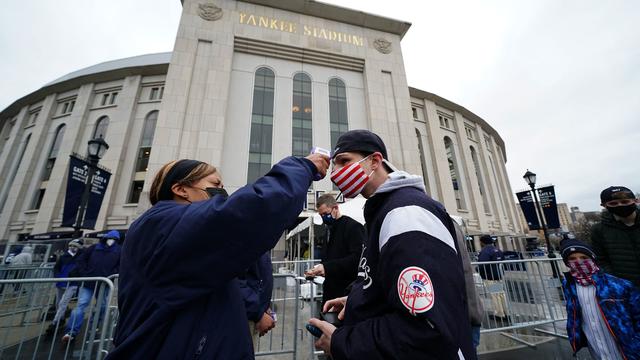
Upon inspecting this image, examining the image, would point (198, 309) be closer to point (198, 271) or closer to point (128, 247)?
point (198, 271)

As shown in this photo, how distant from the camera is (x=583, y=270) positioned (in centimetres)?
321

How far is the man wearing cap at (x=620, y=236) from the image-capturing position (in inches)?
127

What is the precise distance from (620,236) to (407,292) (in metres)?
4.36

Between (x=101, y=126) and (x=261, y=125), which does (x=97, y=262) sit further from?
(x=101, y=126)

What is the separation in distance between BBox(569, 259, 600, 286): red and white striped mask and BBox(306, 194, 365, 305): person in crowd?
109 inches

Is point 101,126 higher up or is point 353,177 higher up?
point 101,126

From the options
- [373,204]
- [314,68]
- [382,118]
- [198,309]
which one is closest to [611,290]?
[373,204]

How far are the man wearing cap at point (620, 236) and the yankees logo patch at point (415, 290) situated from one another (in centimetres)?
420

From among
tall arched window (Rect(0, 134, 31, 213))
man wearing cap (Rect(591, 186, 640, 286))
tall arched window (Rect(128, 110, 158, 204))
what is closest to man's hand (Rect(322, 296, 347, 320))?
man wearing cap (Rect(591, 186, 640, 286))

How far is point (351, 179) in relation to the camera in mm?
1733

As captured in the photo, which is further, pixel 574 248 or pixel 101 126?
pixel 101 126

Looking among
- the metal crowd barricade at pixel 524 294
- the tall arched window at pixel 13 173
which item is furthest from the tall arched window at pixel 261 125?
the tall arched window at pixel 13 173

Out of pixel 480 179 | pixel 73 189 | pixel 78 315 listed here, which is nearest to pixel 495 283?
pixel 78 315

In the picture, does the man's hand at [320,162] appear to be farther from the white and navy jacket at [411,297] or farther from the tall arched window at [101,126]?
the tall arched window at [101,126]
